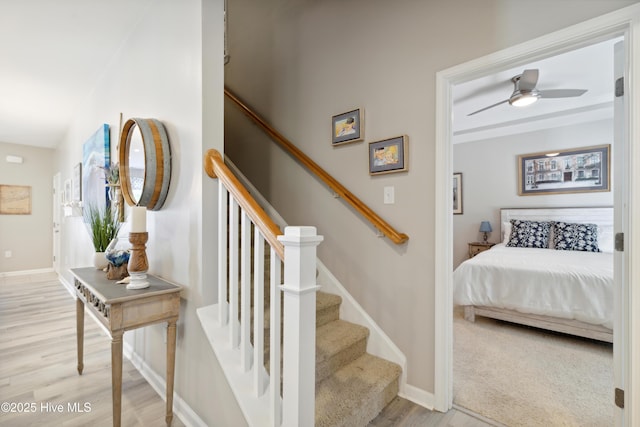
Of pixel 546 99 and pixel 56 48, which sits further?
pixel 546 99

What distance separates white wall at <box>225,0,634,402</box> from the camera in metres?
1.62

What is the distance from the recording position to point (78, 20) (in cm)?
212

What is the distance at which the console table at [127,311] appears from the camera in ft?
4.57

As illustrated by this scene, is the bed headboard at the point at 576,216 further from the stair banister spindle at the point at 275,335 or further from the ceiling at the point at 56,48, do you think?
the ceiling at the point at 56,48

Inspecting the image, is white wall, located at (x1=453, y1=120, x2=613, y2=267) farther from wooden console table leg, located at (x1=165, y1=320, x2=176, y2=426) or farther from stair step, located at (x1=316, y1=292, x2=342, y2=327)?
wooden console table leg, located at (x1=165, y1=320, x2=176, y2=426)

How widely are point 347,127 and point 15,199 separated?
6846 mm

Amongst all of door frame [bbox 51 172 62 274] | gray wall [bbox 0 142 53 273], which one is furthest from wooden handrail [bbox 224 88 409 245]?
gray wall [bbox 0 142 53 273]

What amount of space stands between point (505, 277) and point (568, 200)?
262 centimetres

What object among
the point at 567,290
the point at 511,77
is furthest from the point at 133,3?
the point at 567,290

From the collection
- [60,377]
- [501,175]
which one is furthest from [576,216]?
[60,377]

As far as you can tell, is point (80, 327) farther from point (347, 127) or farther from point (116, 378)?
point (347, 127)

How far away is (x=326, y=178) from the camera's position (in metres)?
2.20

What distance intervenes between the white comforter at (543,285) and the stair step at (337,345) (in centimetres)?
171

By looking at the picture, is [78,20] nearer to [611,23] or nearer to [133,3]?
[133,3]
